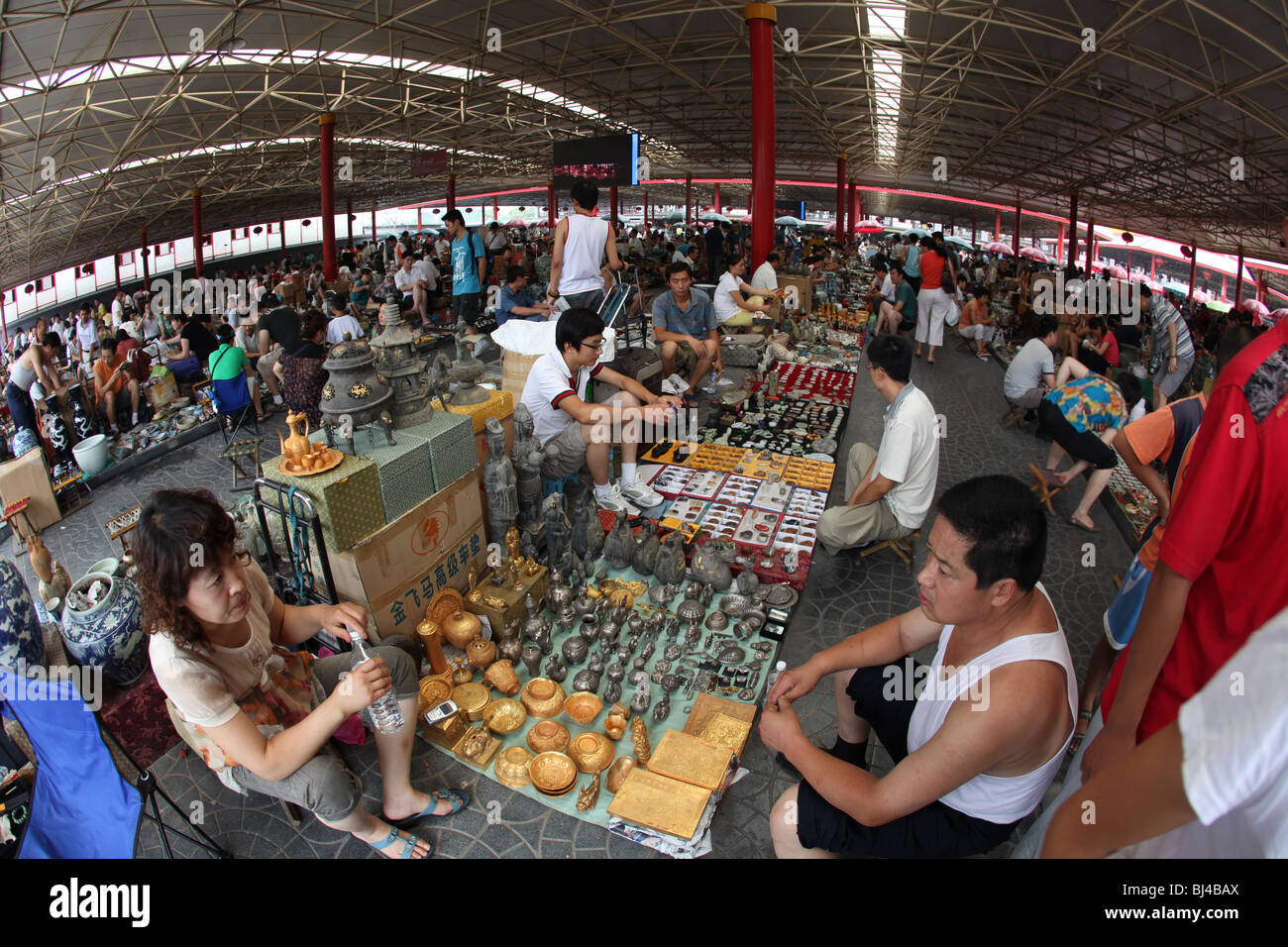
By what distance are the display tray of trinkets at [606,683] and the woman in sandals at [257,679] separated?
0.36 meters

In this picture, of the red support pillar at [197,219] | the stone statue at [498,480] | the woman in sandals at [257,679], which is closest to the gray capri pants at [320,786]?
the woman in sandals at [257,679]

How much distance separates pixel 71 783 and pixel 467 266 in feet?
25.7

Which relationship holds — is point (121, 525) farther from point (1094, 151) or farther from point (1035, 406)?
point (1094, 151)

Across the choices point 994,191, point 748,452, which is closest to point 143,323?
point 748,452

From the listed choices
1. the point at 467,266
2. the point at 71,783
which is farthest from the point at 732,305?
the point at 71,783

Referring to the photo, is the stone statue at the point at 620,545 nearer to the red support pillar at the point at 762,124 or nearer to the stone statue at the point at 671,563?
the stone statue at the point at 671,563

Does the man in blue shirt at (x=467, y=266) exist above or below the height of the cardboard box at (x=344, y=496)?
above

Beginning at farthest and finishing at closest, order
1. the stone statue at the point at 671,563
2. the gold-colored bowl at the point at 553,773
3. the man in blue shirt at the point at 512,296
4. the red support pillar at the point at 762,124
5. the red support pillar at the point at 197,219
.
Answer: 1. the red support pillar at the point at 197,219
2. the red support pillar at the point at 762,124
3. the man in blue shirt at the point at 512,296
4. the stone statue at the point at 671,563
5. the gold-colored bowl at the point at 553,773

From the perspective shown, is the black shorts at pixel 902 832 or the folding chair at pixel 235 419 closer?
the black shorts at pixel 902 832

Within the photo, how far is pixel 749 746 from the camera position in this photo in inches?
109

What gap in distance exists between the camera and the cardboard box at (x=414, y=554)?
9.52ft

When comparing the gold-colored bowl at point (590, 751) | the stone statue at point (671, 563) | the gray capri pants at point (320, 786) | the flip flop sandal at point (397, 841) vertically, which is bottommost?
the flip flop sandal at point (397, 841)

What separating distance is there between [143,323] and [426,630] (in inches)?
443

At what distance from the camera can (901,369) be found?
3.61 meters
